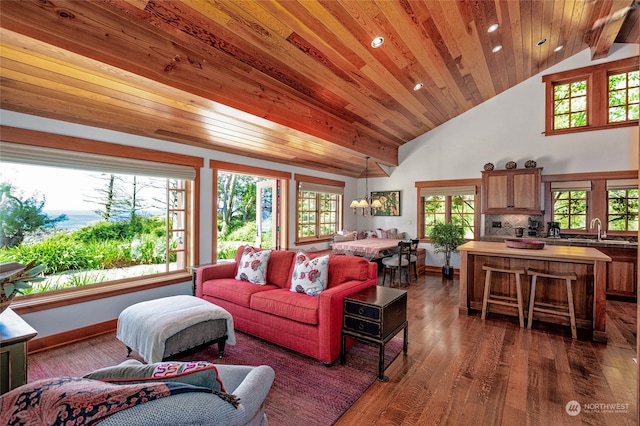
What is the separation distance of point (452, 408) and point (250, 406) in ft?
5.43

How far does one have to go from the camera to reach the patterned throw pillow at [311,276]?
3098 millimetres

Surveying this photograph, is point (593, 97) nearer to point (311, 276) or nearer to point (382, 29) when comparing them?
point (382, 29)

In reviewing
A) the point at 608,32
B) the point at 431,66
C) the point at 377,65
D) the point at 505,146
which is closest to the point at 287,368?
the point at 377,65

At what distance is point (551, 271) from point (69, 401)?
4.56 meters

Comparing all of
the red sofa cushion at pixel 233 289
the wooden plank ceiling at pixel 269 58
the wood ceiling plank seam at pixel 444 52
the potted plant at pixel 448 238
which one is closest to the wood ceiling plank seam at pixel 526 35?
the wooden plank ceiling at pixel 269 58

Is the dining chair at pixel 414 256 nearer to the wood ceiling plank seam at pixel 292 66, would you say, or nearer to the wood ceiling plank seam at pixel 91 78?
the wood ceiling plank seam at pixel 292 66

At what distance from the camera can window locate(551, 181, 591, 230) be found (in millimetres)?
5418

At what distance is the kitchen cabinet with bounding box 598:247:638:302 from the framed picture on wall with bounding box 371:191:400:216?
374 centimetres

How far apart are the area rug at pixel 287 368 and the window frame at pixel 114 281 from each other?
48 centimetres

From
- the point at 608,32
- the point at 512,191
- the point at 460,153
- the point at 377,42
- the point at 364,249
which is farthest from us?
the point at 460,153

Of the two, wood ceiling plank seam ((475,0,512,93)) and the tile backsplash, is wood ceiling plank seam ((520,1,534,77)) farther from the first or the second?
the tile backsplash

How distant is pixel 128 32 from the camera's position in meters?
2.21

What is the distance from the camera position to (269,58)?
296cm

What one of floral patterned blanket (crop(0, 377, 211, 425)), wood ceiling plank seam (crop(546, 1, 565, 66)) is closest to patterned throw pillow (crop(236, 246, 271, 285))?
floral patterned blanket (crop(0, 377, 211, 425))
